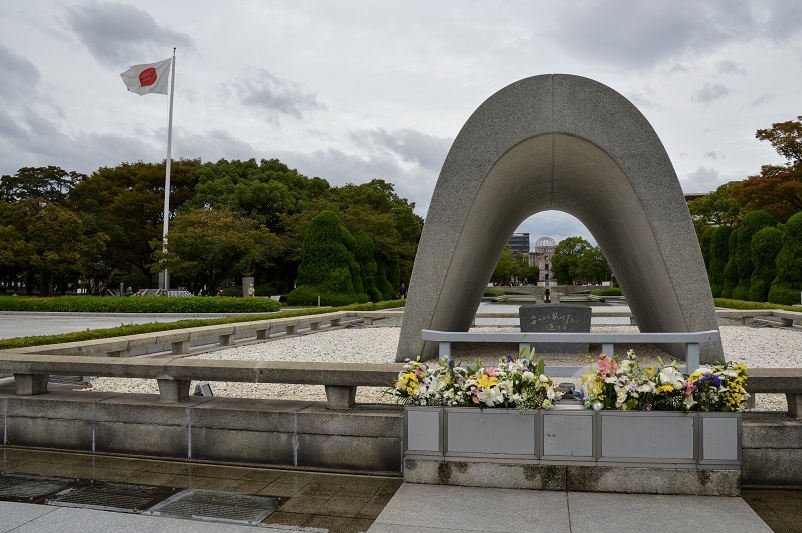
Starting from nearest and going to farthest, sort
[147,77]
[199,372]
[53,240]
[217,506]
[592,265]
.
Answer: [217,506] < [199,372] < [147,77] < [53,240] < [592,265]

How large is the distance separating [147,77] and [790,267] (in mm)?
32823

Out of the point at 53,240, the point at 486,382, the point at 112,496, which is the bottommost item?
the point at 112,496

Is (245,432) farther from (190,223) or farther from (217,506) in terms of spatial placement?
(190,223)

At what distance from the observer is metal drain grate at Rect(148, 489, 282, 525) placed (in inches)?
152

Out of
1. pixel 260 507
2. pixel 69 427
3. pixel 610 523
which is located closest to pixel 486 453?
pixel 610 523

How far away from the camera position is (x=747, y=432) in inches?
170

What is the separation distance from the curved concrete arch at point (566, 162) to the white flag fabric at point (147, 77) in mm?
25381

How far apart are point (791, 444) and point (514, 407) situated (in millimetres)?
2088

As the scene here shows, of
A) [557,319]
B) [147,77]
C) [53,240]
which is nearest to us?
[557,319]

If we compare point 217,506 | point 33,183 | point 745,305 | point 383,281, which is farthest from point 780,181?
point 33,183

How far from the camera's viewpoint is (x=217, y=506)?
404cm

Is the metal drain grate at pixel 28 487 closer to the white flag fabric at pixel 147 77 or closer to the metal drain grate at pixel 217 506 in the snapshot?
the metal drain grate at pixel 217 506

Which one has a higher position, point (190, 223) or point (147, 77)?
point (147, 77)

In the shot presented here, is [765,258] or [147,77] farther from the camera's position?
[765,258]
